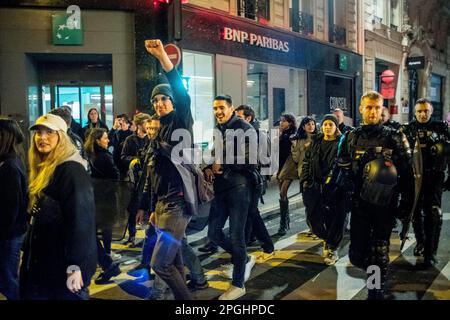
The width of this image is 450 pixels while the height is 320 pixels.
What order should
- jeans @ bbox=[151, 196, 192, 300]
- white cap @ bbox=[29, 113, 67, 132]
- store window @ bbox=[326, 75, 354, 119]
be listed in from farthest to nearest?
store window @ bbox=[326, 75, 354, 119], jeans @ bbox=[151, 196, 192, 300], white cap @ bbox=[29, 113, 67, 132]

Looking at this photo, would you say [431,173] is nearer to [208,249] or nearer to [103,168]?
[208,249]

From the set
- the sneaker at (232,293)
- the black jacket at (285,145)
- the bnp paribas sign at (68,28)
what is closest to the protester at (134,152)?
the black jacket at (285,145)

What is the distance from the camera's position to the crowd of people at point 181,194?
3.13 metres

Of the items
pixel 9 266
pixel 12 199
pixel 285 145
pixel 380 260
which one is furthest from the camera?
pixel 285 145

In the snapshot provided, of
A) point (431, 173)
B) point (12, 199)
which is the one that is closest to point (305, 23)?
point (431, 173)

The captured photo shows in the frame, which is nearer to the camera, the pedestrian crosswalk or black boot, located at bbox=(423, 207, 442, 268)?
the pedestrian crosswalk

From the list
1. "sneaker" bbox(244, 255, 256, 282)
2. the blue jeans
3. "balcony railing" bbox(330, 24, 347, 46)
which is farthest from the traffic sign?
"balcony railing" bbox(330, 24, 347, 46)

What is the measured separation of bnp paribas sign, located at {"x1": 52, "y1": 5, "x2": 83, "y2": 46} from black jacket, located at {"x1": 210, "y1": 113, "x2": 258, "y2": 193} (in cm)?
753

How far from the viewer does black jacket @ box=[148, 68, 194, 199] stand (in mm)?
4188

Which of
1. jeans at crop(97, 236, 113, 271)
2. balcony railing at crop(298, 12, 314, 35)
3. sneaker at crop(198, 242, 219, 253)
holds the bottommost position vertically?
sneaker at crop(198, 242, 219, 253)

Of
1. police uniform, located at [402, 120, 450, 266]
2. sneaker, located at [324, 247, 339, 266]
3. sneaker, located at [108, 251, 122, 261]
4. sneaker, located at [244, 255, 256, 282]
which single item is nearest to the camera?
sneaker, located at [244, 255, 256, 282]

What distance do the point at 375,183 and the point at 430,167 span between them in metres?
1.67

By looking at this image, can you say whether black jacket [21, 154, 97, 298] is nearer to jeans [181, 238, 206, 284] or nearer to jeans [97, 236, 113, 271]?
jeans [181, 238, 206, 284]

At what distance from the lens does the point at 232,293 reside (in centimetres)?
485
